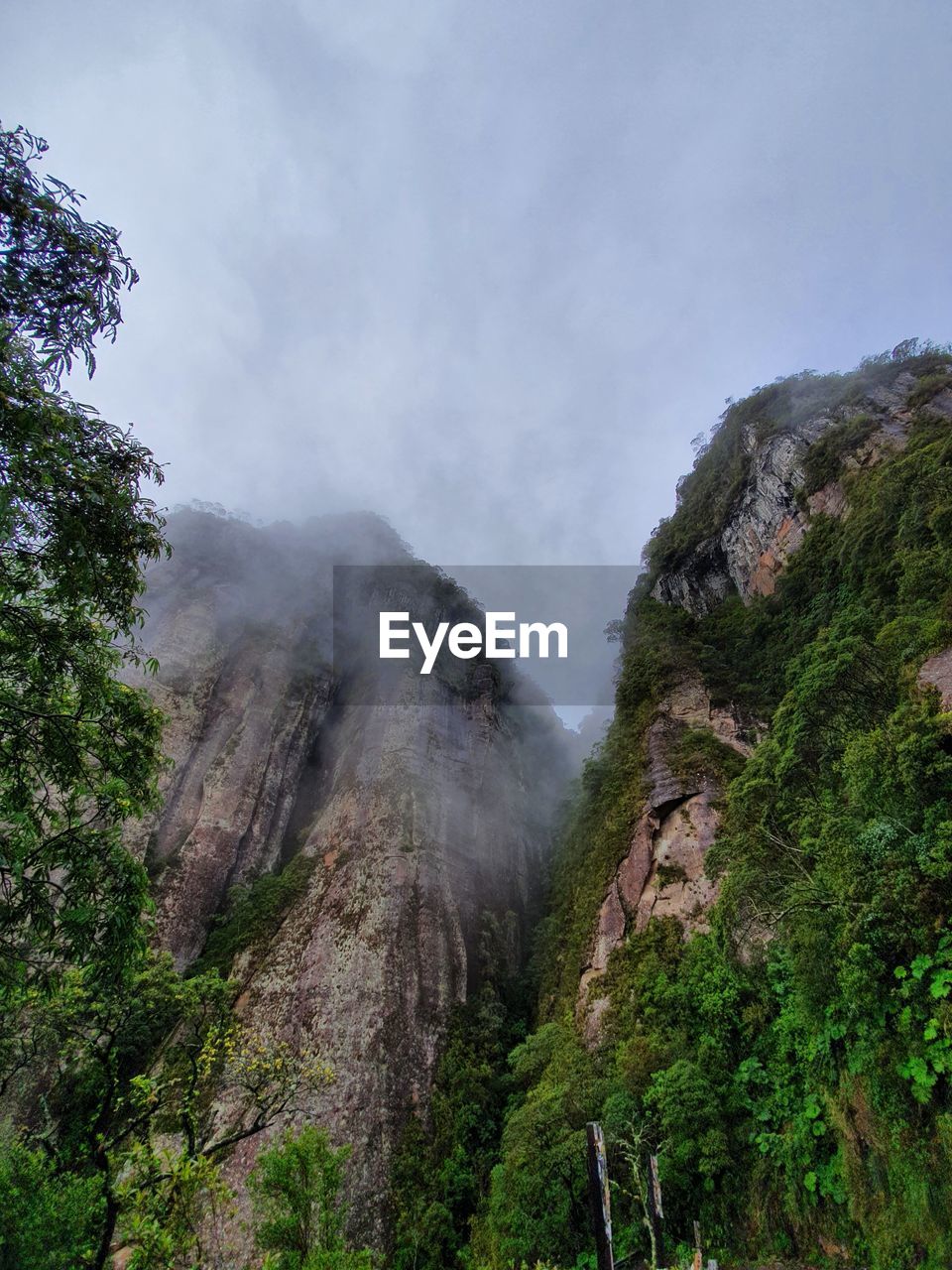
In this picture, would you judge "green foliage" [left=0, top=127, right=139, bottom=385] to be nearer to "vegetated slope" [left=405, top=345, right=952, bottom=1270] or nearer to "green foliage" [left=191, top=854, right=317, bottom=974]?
"vegetated slope" [left=405, top=345, right=952, bottom=1270]

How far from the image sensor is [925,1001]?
8984 millimetres

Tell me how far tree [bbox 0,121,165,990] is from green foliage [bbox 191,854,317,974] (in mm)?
25418

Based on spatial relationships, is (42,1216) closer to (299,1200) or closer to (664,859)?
(299,1200)

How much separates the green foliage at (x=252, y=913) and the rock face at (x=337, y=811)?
436mm

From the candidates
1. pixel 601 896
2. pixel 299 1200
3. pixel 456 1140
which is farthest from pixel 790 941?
pixel 456 1140

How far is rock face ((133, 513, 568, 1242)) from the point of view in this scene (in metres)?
23.0

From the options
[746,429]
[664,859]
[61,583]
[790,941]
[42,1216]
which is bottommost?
[42,1216]

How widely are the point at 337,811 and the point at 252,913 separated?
6.68 m

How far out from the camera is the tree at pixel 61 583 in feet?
15.0

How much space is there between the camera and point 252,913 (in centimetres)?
2934

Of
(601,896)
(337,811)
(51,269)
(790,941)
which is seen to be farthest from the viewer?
(337,811)

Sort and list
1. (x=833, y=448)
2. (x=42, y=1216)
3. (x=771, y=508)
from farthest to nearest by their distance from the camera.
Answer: (x=771, y=508) → (x=833, y=448) → (x=42, y=1216)

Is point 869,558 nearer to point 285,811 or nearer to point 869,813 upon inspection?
point 869,813

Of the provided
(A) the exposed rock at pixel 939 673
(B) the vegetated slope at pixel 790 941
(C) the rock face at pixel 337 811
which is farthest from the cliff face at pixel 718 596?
(C) the rock face at pixel 337 811
